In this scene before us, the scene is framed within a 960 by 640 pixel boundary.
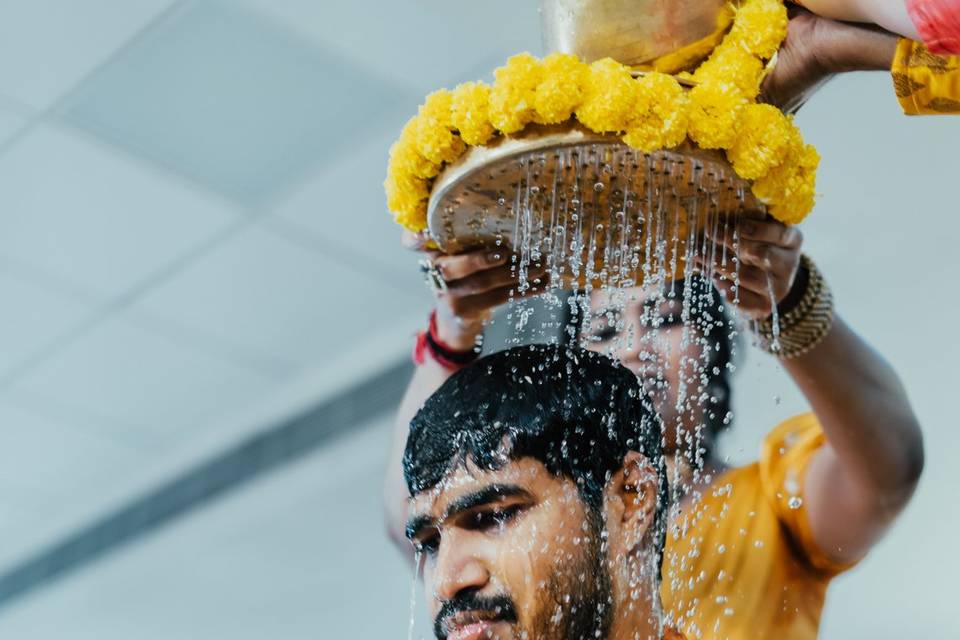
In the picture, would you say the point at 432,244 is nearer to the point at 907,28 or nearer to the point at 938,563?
the point at 907,28

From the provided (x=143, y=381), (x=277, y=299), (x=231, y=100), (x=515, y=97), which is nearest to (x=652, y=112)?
(x=515, y=97)

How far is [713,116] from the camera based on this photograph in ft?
4.33

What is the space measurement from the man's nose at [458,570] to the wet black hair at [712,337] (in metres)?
0.47

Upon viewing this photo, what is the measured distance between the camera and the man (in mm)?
1457

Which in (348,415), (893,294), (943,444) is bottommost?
(943,444)

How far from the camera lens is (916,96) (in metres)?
1.37

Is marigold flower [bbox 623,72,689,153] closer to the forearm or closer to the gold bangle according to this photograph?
the gold bangle

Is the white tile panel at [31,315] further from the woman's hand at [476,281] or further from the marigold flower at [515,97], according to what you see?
the marigold flower at [515,97]

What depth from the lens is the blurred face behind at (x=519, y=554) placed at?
1448 mm

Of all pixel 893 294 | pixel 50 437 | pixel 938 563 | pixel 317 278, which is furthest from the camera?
pixel 50 437

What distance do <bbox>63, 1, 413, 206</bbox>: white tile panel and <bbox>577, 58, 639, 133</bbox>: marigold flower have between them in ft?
5.20

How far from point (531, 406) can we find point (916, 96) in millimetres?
495

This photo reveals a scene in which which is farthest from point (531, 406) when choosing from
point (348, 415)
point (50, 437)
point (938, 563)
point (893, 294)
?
point (50, 437)

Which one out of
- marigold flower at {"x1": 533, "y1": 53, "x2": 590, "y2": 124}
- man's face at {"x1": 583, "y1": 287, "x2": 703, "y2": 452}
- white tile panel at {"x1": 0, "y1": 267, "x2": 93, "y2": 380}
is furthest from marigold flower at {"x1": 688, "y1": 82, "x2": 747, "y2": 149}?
white tile panel at {"x1": 0, "y1": 267, "x2": 93, "y2": 380}
